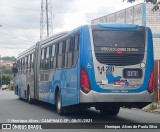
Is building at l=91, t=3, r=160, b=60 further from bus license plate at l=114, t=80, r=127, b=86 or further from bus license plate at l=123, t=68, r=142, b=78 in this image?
bus license plate at l=114, t=80, r=127, b=86

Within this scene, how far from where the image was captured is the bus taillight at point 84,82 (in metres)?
14.2

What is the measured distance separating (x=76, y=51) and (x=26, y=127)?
332 cm

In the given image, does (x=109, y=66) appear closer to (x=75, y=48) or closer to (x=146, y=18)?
(x=75, y=48)

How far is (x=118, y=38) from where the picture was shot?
48.1ft

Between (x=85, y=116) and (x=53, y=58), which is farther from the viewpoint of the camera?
(x=53, y=58)

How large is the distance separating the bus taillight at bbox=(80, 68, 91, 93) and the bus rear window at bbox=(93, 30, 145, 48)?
101cm

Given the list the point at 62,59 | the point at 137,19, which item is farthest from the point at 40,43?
the point at 137,19

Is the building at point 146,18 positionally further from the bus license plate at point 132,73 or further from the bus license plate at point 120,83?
the bus license plate at point 120,83

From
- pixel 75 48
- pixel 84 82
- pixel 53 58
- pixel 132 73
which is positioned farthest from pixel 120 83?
pixel 53 58

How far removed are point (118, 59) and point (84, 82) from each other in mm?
1359

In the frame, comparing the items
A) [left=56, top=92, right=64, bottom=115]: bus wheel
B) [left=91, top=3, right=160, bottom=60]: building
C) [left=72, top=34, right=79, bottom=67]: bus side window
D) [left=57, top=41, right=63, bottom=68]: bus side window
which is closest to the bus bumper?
[left=72, top=34, right=79, bottom=67]: bus side window

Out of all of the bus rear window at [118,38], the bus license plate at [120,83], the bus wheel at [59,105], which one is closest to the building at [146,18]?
the bus wheel at [59,105]

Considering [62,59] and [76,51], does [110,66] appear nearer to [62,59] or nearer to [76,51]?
[76,51]

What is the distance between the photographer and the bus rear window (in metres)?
14.6
